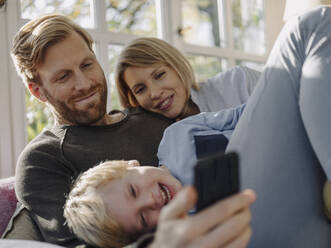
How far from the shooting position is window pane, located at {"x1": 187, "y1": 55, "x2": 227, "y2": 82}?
8.96 ft

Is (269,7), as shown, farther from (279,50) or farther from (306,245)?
(306,245)

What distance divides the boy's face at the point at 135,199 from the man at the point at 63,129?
0.18m

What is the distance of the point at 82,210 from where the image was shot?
1.03 meters

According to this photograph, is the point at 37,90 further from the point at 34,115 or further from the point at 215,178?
the point at 215,178

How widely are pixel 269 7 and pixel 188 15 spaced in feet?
2.97

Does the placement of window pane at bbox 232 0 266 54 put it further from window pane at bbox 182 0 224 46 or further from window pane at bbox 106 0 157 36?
window pane at bbox 106 0 157 36

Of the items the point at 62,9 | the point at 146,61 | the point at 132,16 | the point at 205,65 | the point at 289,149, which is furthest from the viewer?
the point at 205,65

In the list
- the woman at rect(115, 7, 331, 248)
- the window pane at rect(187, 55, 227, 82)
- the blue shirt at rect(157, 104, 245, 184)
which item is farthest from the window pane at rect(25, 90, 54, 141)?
the woman at rect(115, 7, 331, 248)

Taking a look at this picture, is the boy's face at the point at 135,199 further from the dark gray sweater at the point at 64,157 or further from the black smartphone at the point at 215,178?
the black smartphone at the point at 215,178

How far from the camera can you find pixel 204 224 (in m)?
0.57

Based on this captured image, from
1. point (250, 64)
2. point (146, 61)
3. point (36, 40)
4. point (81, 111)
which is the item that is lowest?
point (250, 64)

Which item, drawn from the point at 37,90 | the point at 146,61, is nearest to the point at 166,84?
the point at 146,61

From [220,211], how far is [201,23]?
7.84ft

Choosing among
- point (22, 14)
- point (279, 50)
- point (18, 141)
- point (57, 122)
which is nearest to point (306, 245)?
point (279, 50)
